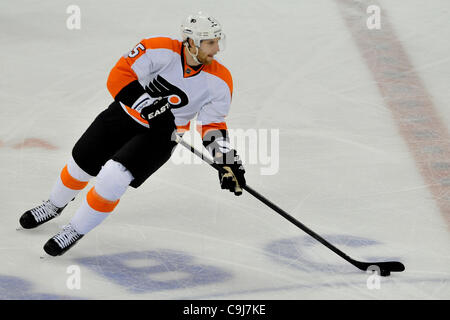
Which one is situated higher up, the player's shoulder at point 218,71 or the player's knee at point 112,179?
the player's shoulder at point 218,71

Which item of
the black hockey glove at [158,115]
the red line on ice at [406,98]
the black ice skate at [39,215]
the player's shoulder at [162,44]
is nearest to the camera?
the black hockey glove at [158,115]

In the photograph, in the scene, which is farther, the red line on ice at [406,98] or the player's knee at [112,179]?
the red line on ice at [406,98]

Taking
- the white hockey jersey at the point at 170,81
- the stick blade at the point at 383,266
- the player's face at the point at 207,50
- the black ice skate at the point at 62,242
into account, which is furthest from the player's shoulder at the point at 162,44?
the stick blade at the point at 383,266

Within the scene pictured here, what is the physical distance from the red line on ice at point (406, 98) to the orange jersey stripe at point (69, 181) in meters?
1.84

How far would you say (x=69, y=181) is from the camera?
397 centimetres

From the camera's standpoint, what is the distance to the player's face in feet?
11.9

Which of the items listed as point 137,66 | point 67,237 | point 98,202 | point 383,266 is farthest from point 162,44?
point 383,266

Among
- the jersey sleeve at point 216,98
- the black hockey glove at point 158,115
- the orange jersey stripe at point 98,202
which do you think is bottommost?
the orange jersey stripe at point 98,202

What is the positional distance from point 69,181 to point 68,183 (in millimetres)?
14

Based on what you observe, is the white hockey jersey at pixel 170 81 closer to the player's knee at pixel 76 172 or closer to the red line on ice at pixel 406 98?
the player's knee at pixel 76 172

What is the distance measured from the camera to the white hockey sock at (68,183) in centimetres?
392

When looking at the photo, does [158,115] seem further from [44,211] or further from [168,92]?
[44,211]

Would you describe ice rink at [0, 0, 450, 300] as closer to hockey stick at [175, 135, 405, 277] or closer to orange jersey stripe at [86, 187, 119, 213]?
hockey stick at [175, 135, 405, 277]

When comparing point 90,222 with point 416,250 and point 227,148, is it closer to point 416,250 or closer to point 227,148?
point 227,148
